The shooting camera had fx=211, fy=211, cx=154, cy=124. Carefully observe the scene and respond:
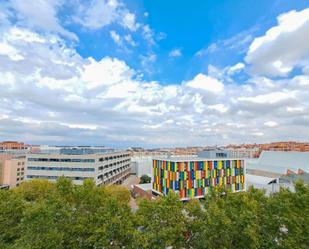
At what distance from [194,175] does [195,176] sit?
332 mm

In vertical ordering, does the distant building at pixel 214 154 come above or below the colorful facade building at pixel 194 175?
above

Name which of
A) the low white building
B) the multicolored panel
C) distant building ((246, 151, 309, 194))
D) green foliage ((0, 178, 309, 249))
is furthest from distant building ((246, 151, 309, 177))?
green foliage ((0, 178, 309, 249))

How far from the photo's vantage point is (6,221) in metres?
18.4

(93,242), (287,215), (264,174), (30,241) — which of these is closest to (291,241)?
(287,215)

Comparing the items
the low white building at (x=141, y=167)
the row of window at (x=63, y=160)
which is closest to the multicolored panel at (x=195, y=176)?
the row of window at (x=63, y=160)

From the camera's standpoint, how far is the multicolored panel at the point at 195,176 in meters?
41.7

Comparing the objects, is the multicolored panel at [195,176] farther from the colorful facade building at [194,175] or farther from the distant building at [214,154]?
the distant building at [214,154]

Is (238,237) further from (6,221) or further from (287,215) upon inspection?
(6,221)

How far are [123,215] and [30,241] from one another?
668cm

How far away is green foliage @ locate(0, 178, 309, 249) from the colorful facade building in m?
21.6

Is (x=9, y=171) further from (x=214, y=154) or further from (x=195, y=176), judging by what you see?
(x=214, y=154)

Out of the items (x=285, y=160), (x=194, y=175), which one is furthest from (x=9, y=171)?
(x=285, y=160)

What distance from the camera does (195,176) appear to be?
4325 cm

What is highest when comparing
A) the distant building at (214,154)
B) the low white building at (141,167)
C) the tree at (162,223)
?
the distant building at (214,154)
